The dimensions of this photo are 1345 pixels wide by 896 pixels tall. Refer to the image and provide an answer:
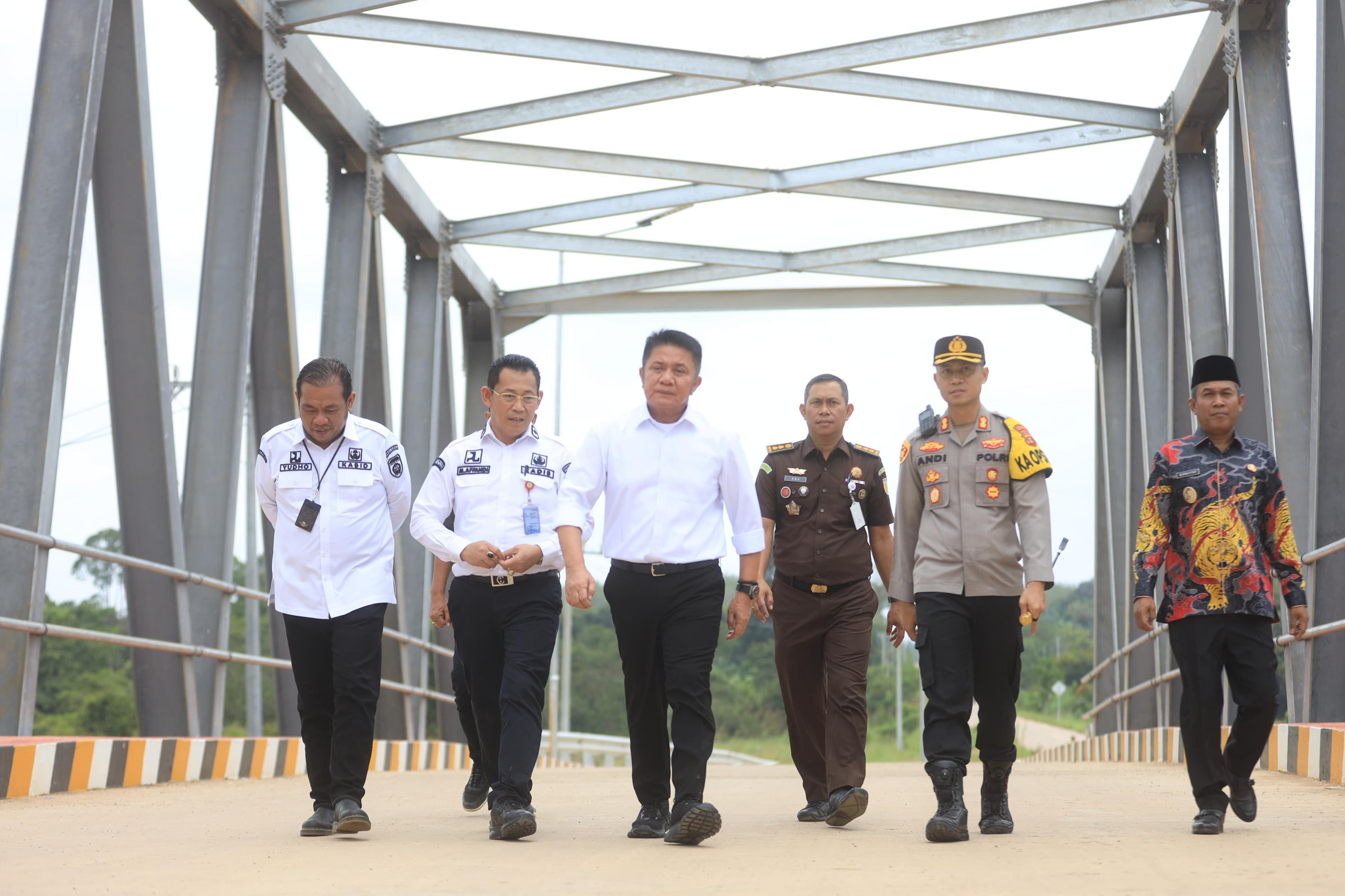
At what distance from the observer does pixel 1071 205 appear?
614 inches

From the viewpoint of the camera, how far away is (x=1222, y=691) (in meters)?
5.21

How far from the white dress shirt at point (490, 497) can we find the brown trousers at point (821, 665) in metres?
1.04

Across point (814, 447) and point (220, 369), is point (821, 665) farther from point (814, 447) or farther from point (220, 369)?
point (220, 369)

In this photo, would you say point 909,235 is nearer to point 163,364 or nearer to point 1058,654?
point 163,364

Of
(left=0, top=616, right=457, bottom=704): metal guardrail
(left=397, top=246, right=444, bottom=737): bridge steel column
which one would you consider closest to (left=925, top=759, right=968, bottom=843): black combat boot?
(left=0, top=616, right=457, bottom=704): metal guardrail

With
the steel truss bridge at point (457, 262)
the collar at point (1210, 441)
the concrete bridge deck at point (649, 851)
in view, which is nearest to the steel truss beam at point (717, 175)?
the steel truss bridge at point (457, 262)

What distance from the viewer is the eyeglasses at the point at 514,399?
5730 mm

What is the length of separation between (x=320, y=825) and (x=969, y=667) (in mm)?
2273

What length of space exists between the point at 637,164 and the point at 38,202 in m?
7.09

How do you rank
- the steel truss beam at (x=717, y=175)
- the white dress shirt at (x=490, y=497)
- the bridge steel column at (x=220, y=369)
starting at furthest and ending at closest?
1. the steel truss beam at (x=717, y=175)
2. the bridge steel column at (x=220, y=369)
3. the white dress shirt at (x=490, y=497)

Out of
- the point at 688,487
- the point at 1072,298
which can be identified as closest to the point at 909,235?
the point at 1072,298

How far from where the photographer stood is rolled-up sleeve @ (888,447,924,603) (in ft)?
18.2

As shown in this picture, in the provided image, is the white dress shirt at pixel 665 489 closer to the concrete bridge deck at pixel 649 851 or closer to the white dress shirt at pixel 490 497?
the white dress shirt at pixel 490 497

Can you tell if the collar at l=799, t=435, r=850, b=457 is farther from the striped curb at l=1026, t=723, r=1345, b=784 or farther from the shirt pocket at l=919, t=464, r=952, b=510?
the striped curb at l=1026, t=723, r=1345, b=784
